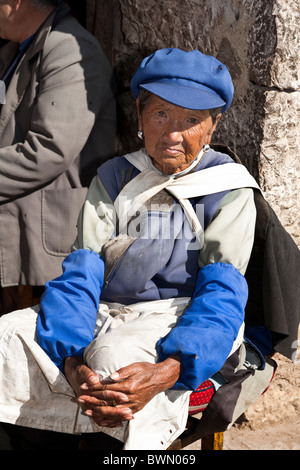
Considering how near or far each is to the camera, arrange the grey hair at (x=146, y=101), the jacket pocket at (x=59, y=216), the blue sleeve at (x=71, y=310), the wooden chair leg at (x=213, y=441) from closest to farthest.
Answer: the blue sleeve at (x=71, y=310) → the grey hair at (x=146, y=101) → the wooden chair leg at (x=213, y=441) → the jacket pocket at (x=59, y=216)

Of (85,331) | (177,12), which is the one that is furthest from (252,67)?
(85,331)

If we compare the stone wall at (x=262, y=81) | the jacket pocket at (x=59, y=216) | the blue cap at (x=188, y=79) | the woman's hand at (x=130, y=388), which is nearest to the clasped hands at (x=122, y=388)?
the woman's hand at (x=130, y=388)

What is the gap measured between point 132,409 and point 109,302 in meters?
0.46

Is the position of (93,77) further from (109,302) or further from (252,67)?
(109,302)

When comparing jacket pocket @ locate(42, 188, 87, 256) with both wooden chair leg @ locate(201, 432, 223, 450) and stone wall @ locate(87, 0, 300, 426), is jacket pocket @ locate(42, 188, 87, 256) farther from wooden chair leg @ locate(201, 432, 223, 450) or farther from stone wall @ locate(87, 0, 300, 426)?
wooden chair leg @ locate(201, 432, 223, 450)

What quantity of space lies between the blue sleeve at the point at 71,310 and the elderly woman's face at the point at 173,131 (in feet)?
1.31

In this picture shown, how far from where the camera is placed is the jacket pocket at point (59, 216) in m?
3.05

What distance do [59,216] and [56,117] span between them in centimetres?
45

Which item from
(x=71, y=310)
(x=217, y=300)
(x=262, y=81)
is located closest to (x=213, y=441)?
(x=217, y=300)

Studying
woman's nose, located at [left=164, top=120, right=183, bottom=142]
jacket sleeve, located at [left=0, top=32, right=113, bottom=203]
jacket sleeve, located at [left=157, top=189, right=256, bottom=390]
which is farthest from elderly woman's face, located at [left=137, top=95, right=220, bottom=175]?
jacket sleeve, located at [left=0, top=32, right=113, bottom=203]

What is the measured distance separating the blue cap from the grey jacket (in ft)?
2.75

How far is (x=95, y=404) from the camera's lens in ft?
6.15

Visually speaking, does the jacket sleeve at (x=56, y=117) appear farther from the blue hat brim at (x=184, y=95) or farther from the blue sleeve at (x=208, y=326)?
the blue sleeve at (x=208, y=326)

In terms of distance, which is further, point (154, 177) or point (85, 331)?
point (154, 177)
